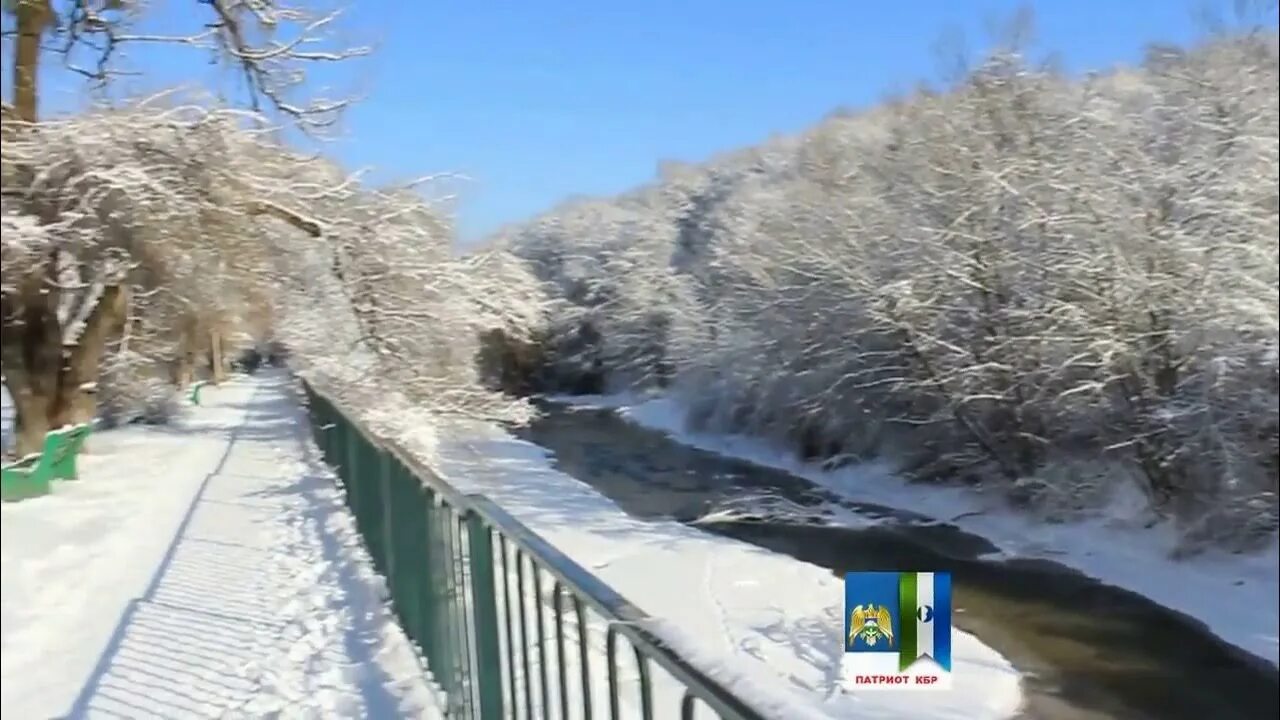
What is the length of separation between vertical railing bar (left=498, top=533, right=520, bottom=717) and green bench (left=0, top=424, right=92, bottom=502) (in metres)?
8.50

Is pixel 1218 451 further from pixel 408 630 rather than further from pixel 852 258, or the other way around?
pixel 408 630

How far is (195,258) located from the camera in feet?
34.2

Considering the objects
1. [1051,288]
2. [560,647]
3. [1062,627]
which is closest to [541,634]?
[560,647]

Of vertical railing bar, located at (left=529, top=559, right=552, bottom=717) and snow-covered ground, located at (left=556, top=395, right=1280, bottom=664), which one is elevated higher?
vertical railing bar, located at (left=529, top=559, right=552, bottom=717)

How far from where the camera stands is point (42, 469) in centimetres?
1028

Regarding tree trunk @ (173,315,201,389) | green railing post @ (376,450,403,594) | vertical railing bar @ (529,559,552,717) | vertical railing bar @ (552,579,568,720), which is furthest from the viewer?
tree trunk @ (173,315,201,389)

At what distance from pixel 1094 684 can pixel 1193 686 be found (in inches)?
52.9

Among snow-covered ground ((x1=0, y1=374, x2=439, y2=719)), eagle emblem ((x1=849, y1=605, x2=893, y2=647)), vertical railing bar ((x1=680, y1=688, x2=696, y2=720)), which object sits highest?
vertical railing bar ((x1=680, y1=688, x2=696, y2=720))

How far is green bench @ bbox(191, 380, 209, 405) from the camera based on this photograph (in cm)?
2020

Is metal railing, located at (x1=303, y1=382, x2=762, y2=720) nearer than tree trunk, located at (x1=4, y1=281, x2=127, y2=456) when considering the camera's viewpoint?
Yes

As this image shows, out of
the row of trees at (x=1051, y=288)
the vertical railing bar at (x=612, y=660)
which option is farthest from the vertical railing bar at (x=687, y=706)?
the row of trees at (x=1051, y=288)

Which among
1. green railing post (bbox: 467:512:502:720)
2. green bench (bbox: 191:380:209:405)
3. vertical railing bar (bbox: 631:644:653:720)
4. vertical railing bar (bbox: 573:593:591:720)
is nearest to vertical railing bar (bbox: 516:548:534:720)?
green railing post (bbox: 467:512:502:720)

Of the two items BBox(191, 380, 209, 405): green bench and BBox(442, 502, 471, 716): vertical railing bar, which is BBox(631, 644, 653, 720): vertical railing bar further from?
BBox(191, 380, 209, 405): green bench

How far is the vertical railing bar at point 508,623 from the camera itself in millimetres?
2855
